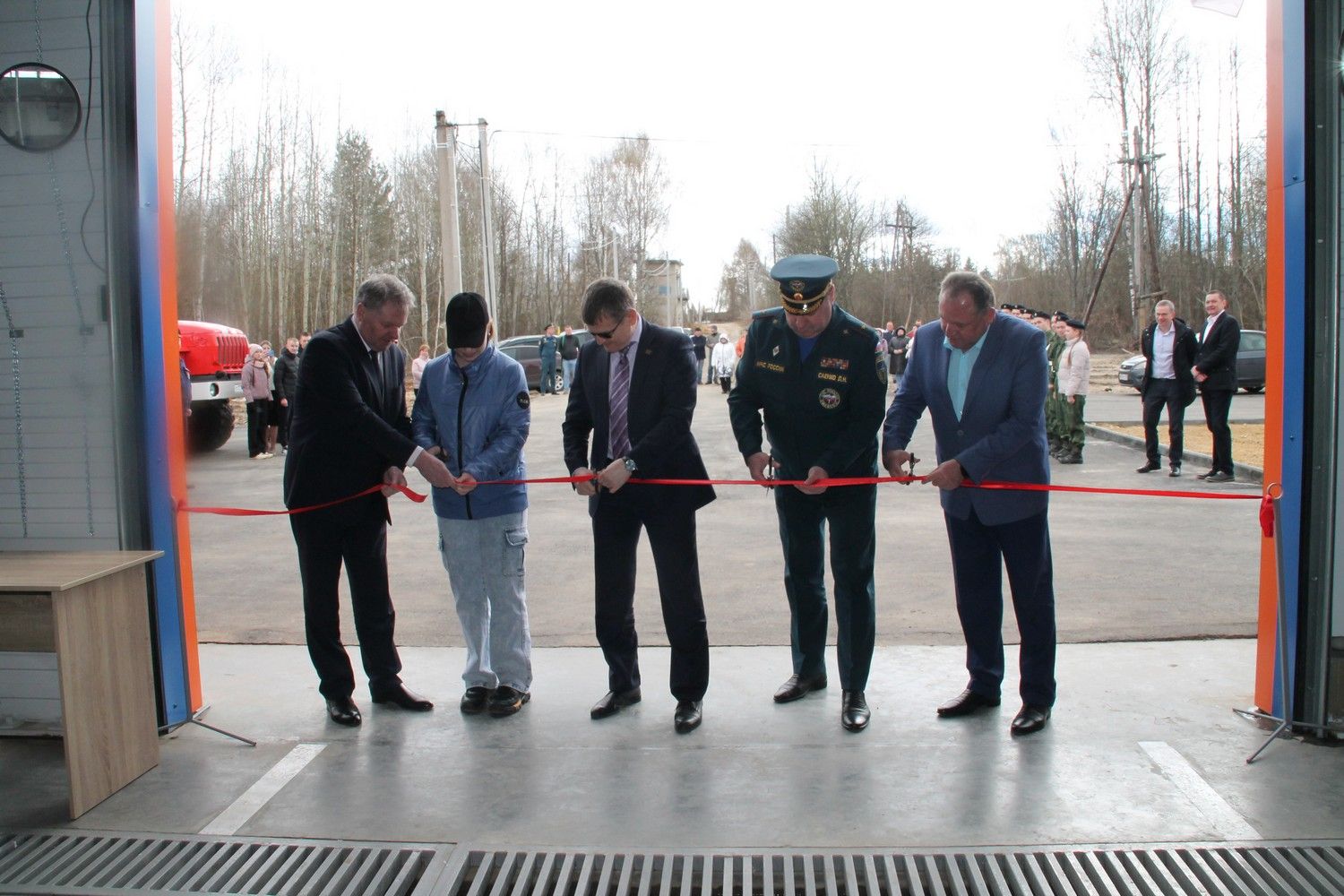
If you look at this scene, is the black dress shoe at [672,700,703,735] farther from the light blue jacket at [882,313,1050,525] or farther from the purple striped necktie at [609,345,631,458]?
the light blue jacket at [882,313,1050,525]

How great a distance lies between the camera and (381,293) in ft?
Answer: 14.3

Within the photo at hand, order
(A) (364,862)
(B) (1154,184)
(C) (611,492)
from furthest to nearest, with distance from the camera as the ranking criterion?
(B) (1154,184) < (C) (611,492) < (A) (364,862)

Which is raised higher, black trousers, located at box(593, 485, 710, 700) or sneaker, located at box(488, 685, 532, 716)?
black trousers, located at box(593, 485, 710, 700)

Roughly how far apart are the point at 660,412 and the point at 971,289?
1.36 metres

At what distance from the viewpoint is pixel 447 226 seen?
21.6 meters

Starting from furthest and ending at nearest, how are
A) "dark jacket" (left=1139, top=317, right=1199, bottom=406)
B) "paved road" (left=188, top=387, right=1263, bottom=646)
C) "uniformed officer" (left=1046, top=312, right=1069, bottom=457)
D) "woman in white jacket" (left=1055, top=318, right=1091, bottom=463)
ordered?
"uniformed officer" (left=1046, top=312, right=1069, bottom=457)
"woman in white jacket" (left=1055, top=318, right=1091, bottom=463)
"dark jacket" (left=1139, top=317, right=1199, bottom=406)
"paved road" (left=188, top=387, right=1263, bottom=646)

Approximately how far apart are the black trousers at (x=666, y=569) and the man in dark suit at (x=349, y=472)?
28.5 inches

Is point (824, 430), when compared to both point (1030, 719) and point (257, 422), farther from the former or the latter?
point (257, 422)

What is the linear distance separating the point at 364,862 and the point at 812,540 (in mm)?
2165

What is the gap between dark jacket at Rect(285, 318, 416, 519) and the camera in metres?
4.32

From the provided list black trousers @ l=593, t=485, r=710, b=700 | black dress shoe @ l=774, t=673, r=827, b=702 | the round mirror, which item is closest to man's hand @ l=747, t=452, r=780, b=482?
black trousers @ l=593, t=485, r=710, b=700

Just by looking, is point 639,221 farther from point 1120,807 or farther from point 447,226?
point 1120,807

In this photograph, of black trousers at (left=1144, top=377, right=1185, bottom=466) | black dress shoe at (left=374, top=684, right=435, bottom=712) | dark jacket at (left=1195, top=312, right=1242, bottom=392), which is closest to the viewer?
black dress shoe at (left=374, top=684, right=435, bottom=712)

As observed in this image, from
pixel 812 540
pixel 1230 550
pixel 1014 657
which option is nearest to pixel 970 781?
pixel 812 540
